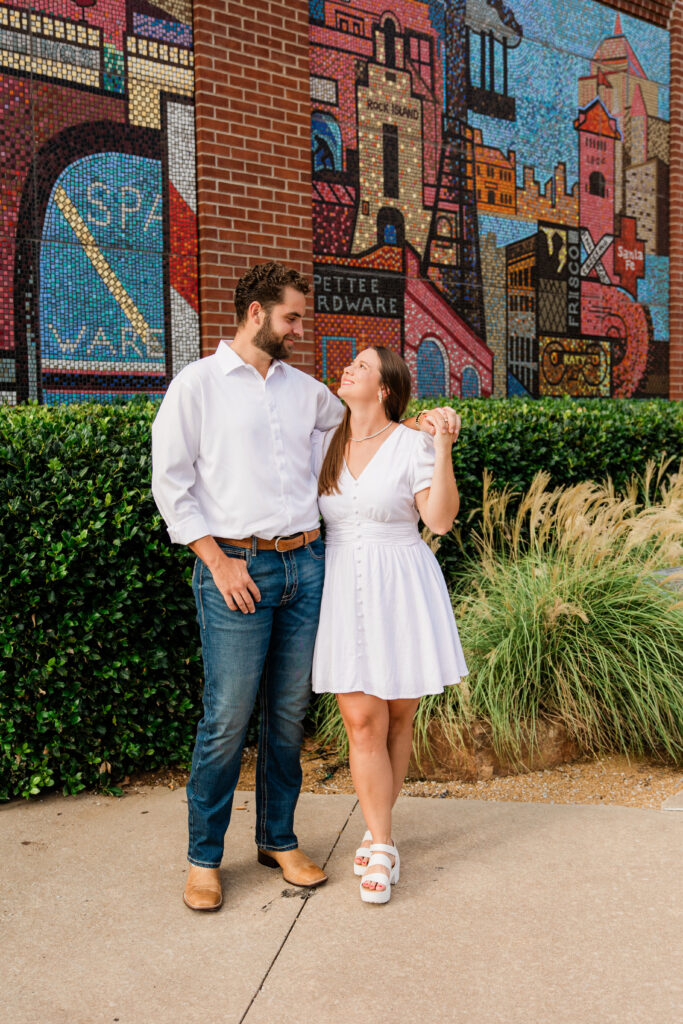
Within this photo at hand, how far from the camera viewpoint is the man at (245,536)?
121 inches

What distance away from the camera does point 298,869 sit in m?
3.29

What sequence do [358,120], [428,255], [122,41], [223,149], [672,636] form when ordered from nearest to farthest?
[672,636] < [122,41] < [223,149] < [358,120] < [428,255]

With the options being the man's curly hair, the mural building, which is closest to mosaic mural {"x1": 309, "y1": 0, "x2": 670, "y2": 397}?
the mural building

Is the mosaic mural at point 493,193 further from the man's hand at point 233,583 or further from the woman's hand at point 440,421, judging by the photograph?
the man's hand at point 233,583

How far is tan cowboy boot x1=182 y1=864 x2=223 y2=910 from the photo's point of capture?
10.1 feet

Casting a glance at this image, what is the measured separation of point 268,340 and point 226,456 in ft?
1.42

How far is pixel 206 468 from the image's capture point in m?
3.13

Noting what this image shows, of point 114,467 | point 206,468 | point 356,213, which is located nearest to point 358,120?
point 356,213

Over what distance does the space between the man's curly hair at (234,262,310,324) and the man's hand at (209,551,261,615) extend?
0.86 metres

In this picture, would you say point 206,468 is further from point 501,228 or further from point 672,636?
point 501,228

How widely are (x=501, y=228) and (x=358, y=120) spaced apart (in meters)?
1.87

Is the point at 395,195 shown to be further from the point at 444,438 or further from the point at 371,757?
the point at 371,757

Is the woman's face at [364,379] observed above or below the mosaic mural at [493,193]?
below

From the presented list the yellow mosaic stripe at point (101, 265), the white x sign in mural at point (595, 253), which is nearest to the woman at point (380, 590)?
the yellow mosaic stripe at point (101, 265)
